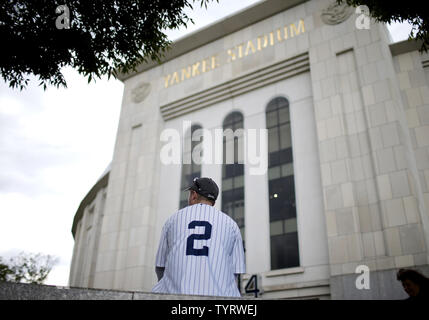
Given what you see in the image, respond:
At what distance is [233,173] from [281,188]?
258cm

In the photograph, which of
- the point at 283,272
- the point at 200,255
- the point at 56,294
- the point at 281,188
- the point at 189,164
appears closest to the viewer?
the point at 56,294

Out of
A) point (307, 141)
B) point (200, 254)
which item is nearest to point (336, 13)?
point (307, 141)

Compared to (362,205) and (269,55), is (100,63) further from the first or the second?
(269,55)

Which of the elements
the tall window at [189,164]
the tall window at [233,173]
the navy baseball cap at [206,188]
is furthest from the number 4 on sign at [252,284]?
the navy baseball cap at [206,188]

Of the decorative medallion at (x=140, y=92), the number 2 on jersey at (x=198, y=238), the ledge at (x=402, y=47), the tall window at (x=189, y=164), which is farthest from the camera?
the decorative medallion at (x=140, y=92)

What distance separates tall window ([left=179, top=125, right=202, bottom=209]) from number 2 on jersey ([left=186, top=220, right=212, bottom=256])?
51.6 ft

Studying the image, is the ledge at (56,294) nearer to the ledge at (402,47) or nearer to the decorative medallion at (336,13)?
the ledge at (402,47)

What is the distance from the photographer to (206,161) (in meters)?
19.5

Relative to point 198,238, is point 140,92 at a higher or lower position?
higher

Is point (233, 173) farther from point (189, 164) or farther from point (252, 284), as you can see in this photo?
point (252, 284)

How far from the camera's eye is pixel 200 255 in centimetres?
355

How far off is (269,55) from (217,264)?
684 inches

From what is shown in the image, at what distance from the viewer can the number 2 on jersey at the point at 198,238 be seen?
357 cm
